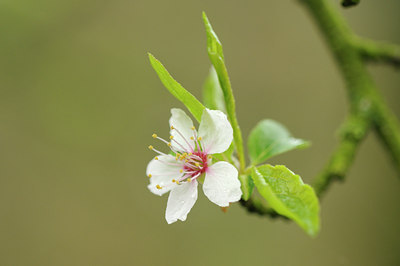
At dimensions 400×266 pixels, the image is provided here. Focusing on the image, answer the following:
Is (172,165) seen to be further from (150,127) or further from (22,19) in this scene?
(22,19)

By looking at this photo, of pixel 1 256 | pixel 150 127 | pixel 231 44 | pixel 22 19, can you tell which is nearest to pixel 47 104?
pixel 22 19

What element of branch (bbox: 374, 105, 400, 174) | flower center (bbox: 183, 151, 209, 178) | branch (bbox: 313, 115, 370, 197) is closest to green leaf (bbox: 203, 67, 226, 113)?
flower center (bbox: 183, 151, 209, 178)

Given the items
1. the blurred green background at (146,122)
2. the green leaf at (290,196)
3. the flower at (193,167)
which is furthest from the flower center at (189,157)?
the blurred green background at (146,122)

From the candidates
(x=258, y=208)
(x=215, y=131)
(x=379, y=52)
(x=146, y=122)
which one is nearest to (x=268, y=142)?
(x=258, y=208)

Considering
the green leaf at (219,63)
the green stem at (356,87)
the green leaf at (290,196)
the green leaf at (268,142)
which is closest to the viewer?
the green leaf at (290,196)

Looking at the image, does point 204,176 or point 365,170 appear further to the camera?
point 365,170

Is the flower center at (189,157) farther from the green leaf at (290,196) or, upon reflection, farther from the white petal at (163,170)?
the green leaf at (290,196)
